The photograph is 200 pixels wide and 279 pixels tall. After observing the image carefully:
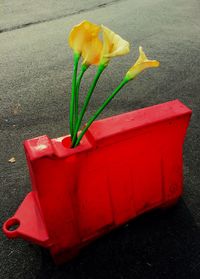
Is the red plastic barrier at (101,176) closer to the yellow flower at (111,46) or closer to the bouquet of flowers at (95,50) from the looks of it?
the bouquet of flowers at (95,50)

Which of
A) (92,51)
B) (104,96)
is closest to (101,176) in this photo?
(92,51)

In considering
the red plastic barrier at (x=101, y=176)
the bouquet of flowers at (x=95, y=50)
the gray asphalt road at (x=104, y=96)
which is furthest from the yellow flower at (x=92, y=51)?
the gray asphalt road at (x=104, y=96)

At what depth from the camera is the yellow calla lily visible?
58.9 inches

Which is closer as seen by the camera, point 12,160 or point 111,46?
point 111,46

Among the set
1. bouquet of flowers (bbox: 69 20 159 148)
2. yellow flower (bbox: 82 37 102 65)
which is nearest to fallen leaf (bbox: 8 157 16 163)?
bouquet of flowers (bbox: 69 20 159 148)

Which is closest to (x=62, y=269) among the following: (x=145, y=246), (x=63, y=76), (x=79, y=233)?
(x=79, y=233)

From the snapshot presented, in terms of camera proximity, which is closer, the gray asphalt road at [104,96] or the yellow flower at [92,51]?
the yellow flower at [92,51]

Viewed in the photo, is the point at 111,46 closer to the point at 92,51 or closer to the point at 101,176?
the point at 92,51

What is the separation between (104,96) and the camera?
11.4 feet

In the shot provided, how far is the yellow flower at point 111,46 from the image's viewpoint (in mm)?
1437

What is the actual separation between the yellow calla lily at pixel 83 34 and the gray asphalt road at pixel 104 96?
1.12 meters

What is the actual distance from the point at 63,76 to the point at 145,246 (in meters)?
2.47

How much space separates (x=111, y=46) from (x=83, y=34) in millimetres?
147

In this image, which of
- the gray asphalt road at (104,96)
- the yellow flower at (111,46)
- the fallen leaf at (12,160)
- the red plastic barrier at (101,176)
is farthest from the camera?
the fallen leaf at (12,160)
